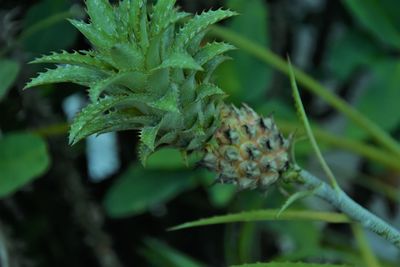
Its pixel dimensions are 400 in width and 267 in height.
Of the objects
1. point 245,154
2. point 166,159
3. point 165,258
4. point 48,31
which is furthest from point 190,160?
point 245,154

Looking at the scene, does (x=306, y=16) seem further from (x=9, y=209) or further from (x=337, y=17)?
(x=9, y=209)

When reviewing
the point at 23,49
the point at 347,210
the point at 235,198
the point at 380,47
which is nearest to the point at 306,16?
the point at 380,47

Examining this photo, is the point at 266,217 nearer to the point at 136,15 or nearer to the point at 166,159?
the point at 136,15

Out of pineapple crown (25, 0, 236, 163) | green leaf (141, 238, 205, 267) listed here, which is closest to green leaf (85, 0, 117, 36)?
pineapple crown (25, 0, 236, 163)

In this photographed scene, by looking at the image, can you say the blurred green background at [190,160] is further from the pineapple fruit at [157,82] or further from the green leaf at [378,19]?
the pineapple fruit at [157,82]

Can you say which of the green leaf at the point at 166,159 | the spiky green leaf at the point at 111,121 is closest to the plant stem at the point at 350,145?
the green leaf at the point at 166,159
